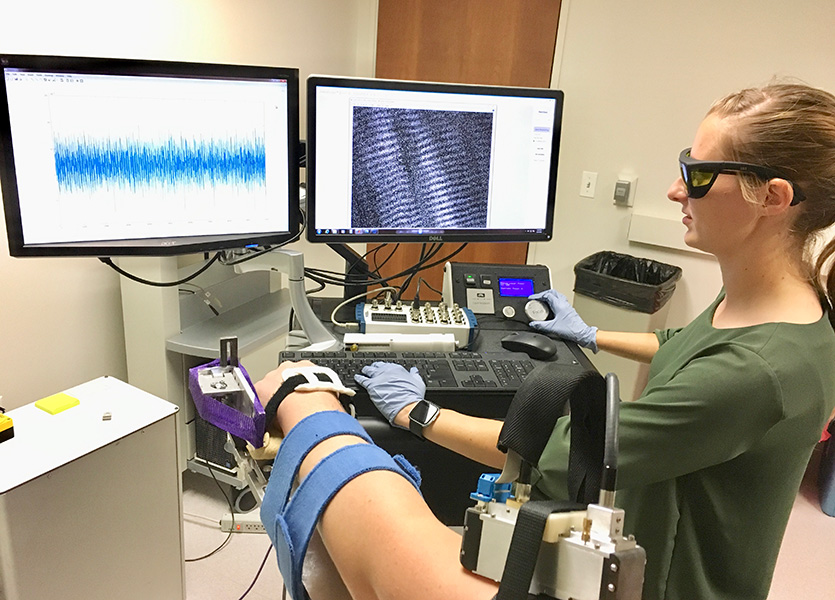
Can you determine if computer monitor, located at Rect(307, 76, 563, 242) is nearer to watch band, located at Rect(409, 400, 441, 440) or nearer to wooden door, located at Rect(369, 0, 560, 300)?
watch band, located at Rect(409, 400, 441, 440)

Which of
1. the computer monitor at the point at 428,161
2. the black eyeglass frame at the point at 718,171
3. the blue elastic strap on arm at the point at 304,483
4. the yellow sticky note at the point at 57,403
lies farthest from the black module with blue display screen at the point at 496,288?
the blue elastic strap on arm at the point at 304,483

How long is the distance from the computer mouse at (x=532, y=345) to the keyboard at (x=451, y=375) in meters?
0.08

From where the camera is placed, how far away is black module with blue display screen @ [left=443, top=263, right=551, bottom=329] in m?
1.74

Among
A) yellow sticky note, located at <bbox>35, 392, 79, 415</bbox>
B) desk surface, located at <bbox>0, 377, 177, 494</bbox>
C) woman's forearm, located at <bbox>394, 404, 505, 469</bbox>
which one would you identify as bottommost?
desk surface, located at <bbox>0, 377, 177, 494</bbox>

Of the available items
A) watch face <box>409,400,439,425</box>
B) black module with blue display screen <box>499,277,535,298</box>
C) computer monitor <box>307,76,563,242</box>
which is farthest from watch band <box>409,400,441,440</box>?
black module with blue display screen <box>499,277,535,298</box>

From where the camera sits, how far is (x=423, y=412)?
1231mm

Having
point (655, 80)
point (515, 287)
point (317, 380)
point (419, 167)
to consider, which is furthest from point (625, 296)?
point (317, 380)

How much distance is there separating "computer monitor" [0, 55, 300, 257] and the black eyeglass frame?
32.4 inches

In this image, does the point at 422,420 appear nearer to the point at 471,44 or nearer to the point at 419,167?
the point at 419,167

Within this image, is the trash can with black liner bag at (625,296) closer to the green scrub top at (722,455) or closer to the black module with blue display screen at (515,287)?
the black module with blue display screen at (515,287)

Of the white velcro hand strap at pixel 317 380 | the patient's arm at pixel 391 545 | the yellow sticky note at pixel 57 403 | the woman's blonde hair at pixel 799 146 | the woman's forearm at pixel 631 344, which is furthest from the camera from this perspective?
the woman's forearm at pixel 631 344

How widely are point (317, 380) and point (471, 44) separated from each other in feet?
8.42

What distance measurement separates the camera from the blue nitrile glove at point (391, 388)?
1.25 m

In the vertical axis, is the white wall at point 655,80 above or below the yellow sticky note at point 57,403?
above
